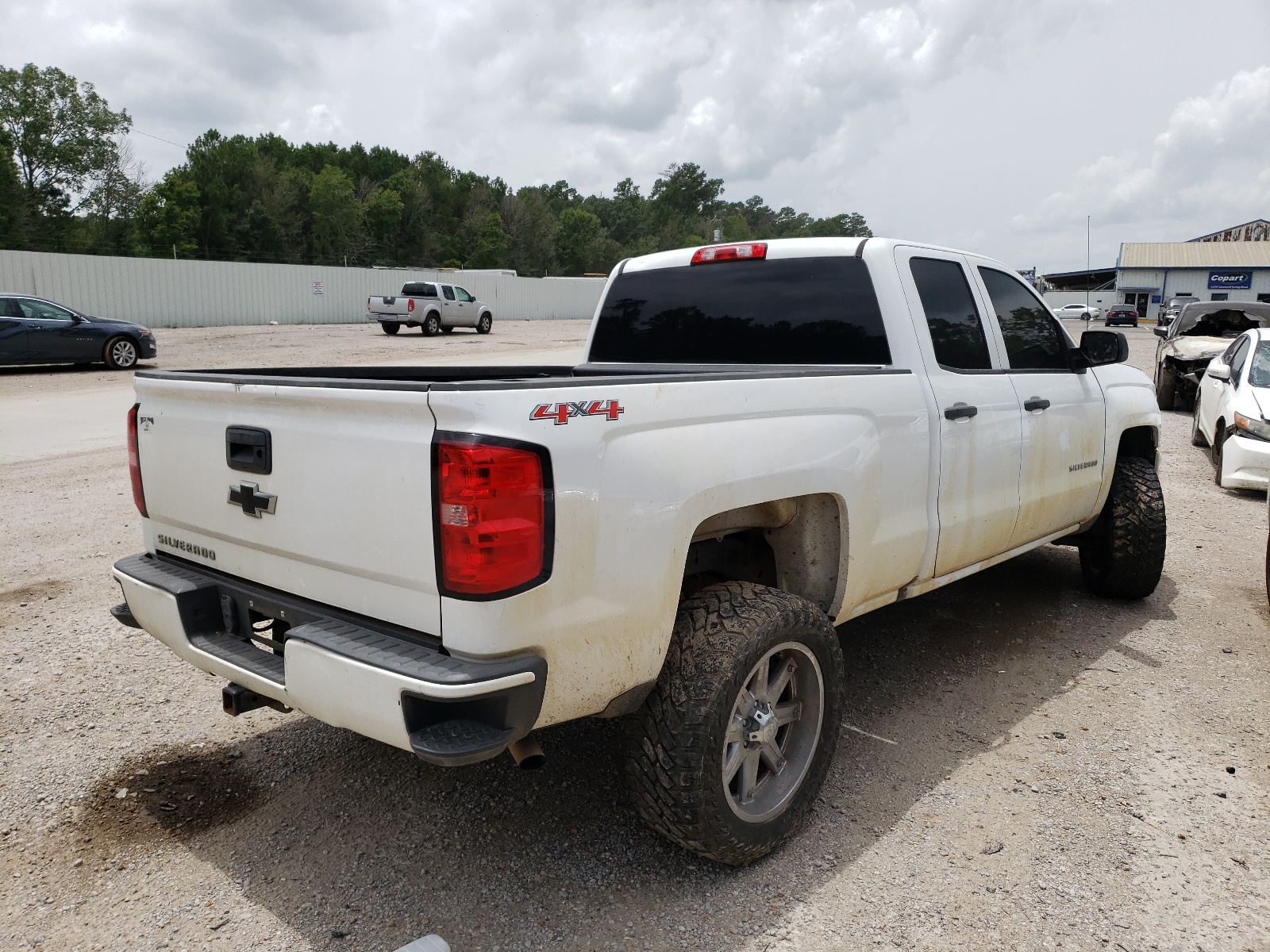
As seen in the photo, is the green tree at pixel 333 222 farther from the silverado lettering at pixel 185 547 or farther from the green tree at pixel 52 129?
the silverado lettering at pixel 185 547

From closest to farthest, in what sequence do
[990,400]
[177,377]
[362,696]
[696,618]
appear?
[362,696], [696,618], [177,377], [990,400]

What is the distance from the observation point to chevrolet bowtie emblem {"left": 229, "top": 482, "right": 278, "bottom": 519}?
8.82ft

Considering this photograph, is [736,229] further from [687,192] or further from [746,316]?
[746,316]

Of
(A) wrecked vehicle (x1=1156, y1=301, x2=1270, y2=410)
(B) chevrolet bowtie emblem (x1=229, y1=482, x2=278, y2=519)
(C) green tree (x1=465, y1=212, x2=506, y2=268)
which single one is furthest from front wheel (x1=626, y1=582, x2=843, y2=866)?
(C) green tree (x1=465, y1=212, x2=506, y2=268)

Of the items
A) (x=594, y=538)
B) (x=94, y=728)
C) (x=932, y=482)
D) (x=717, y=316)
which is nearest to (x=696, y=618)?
(x=594, y=538)

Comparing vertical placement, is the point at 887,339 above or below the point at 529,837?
above

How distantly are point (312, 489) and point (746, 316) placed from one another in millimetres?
2172

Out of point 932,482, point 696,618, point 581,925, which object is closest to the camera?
point 581,925

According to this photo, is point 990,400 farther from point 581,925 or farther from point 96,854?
point 96,854

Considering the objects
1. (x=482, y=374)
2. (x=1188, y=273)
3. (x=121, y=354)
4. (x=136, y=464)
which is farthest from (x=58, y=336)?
(x=1188, y=273)

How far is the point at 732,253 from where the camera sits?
4.09 m

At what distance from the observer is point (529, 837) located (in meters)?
3.07

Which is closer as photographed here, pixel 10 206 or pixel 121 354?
pixel 121 354

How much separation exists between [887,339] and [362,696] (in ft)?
7.96
